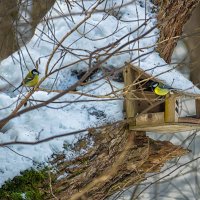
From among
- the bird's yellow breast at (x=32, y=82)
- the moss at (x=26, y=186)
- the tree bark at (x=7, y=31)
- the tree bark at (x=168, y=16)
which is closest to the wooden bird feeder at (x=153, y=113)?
the tree bark at (x=168, y=16)

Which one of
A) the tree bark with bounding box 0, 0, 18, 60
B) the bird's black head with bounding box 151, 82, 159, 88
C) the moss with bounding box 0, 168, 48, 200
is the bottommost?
the moss with bounding box 0, 168, 48, 200

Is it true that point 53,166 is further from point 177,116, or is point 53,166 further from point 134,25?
point 134,25

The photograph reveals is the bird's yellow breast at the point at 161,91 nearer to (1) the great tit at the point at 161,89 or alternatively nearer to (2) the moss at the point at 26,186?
(1) the great tit at the point at 161,89

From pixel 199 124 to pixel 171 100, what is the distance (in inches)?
11.1

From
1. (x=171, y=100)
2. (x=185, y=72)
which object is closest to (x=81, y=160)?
(x=171, y=100)

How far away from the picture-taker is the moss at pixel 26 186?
9.96 ft

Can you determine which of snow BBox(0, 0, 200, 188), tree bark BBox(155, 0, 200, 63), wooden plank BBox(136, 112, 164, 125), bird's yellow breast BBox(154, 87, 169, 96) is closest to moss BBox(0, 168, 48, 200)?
snow BBox(0, 0, 200, 188)

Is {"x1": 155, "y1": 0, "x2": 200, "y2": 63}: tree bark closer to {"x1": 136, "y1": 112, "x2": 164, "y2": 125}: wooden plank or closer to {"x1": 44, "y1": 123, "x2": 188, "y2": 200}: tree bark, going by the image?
{"x1": 136, "y1": 112, "x2": 164, "y2": 125}: wooden plank

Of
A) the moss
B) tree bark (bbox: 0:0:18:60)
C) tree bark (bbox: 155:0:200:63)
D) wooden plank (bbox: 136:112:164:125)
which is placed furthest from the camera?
tree bark (bbox: 155:0:200:63)

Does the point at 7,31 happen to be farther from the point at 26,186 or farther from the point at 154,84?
the point at 26,186

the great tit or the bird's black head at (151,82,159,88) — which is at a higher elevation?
the bird's black head at (151,82,159,88)

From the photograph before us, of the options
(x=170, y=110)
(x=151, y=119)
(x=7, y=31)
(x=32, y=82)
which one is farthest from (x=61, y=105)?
(x=7, y=31)

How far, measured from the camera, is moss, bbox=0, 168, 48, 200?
304cm

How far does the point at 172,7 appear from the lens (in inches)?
159
